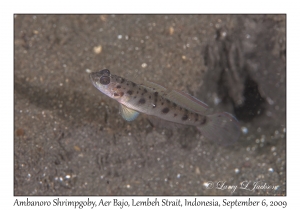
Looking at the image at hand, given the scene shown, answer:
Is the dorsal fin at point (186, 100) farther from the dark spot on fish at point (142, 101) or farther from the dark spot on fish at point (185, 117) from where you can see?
the dark spot on fish at point (142, 101)

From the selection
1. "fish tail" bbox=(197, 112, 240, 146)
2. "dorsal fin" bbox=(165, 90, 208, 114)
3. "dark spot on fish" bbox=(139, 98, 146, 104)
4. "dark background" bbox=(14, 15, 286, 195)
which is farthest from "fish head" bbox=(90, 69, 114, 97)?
"fish tail" bbox=(197, 112, 240, 146)

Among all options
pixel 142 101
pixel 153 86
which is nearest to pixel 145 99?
pixel 142 101

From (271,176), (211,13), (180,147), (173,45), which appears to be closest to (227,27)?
(211,13)

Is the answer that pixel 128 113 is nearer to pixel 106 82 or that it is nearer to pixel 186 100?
pixel 106 82

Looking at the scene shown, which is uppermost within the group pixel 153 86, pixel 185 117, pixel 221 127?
pixel 153 86

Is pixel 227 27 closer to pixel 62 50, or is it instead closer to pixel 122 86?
pixel 122 86

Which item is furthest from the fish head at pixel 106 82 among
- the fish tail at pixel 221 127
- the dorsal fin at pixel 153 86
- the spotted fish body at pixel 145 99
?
the fish tail at pixel 221 127
